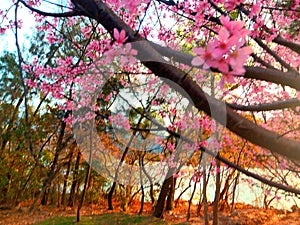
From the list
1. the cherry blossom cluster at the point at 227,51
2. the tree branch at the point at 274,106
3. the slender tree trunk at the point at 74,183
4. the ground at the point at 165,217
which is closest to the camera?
the cherry blossom cluster at the point at 227,51

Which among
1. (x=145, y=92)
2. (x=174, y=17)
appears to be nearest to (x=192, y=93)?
(x=174, y=17)

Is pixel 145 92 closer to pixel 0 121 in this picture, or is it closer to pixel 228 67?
pixel 228 67

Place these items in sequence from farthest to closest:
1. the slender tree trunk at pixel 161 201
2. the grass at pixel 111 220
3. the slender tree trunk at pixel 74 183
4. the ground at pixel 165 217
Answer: the slender tree trunk at pixel 74 183 < the slender tree trunk at pixel 161 201 < the ground at pixel 165 217 < the grass at pixel 111 220

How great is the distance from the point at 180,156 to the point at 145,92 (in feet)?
7.52

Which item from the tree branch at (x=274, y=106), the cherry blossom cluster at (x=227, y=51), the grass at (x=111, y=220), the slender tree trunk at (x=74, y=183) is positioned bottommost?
the grass at (x=111, y=220)

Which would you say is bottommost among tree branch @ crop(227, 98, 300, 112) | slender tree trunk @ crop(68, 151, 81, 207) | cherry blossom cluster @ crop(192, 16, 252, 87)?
cherry blossom cluster @ crop(192, 16, 252, 87)

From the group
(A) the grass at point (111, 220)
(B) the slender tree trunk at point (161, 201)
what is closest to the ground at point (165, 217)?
(A) the grass at point (111, 220)

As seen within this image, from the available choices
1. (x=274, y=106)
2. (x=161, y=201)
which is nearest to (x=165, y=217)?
(x=161, y=201)

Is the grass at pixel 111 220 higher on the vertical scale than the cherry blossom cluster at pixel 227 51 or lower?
lower

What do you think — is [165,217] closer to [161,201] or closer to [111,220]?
[161,201]

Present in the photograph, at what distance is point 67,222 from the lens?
20.1 feet

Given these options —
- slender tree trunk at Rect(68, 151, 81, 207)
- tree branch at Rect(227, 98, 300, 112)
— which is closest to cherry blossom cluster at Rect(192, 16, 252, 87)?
tree branch at Rect(227, 98, 300, 112)

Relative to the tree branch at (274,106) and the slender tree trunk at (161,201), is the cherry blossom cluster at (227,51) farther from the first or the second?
the slender tree trunk at (161,201)

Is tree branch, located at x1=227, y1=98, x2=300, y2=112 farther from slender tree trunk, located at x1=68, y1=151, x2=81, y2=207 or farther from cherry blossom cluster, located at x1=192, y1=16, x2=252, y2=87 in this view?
slender tree trunk, located at x1=68, y1=151, x2=81, y2=207
